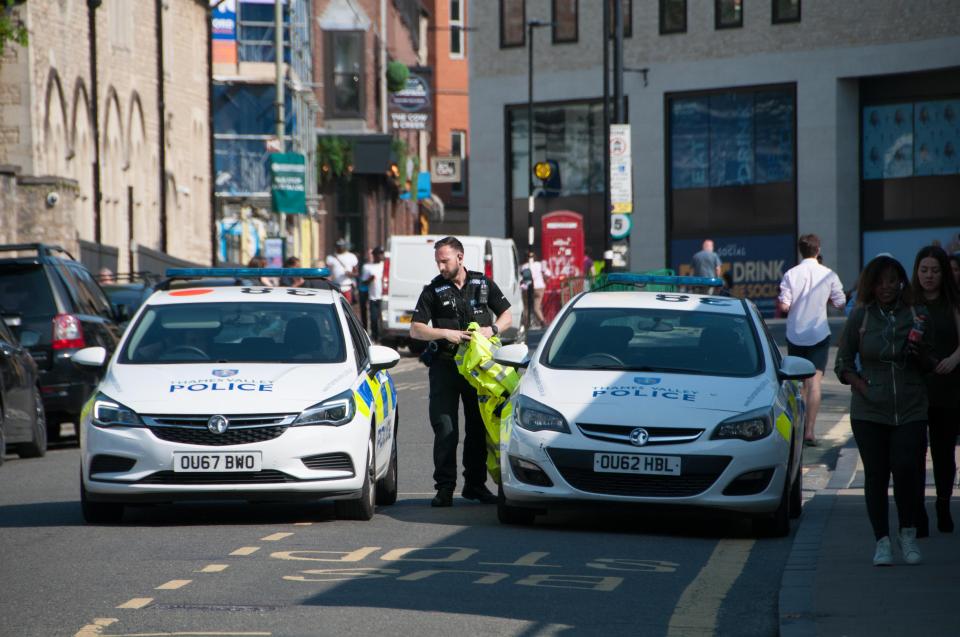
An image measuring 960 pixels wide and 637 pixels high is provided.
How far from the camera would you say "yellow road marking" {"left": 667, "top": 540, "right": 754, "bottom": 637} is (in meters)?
8.59

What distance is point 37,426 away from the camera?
18.1m

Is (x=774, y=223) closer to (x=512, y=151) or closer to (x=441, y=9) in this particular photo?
(x=512, y=151)

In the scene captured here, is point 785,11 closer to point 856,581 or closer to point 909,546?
point 909,546

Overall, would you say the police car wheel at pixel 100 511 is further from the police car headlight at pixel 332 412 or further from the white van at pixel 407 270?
the white van at pixel 407 270

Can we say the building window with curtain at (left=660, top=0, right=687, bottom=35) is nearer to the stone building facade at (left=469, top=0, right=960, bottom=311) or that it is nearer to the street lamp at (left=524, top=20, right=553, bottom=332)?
the stone building facade at (left=469, top=0, right=960, bottom=311)

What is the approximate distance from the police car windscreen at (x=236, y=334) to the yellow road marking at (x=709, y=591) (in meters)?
3.04

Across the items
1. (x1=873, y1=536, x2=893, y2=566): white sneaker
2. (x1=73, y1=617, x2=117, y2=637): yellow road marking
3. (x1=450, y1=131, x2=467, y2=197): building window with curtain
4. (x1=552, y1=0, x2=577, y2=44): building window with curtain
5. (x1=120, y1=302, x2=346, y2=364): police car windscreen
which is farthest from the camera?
(x1=450, y1=131, x2=467, y2=197): building window with curtain

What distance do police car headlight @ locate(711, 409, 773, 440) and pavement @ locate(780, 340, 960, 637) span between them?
0.68 m

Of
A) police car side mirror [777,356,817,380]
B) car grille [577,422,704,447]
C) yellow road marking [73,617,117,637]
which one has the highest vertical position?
police car side mirror [777,356,817,380]

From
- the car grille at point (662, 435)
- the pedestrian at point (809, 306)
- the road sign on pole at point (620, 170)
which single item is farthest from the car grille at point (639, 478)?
the road sign on pole at point (620, 170)

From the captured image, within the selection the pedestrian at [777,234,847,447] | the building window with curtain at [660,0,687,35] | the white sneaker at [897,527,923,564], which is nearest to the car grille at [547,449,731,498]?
the white sneaker at [897,527,923,564]

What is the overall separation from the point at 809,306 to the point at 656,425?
6.56 m

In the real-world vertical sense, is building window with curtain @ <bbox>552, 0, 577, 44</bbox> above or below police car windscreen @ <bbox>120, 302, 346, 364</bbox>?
above

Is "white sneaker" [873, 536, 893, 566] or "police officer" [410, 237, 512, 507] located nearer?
"white sneaker" [873, 536, 893, 566]
